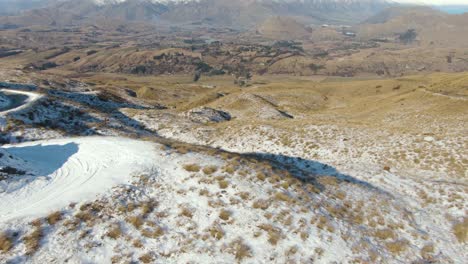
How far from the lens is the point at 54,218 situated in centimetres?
1627

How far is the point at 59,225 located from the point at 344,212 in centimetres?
1616

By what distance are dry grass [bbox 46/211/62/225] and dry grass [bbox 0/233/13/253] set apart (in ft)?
6.04

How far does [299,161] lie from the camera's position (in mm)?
31641

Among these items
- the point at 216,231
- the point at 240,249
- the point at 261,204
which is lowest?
the point at 240,249

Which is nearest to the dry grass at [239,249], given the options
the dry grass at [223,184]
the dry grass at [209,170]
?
the dry grass at [223,184]

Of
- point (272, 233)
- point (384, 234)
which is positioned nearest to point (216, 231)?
point (272, 233)

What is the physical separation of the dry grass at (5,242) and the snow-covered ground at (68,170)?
6.34ft

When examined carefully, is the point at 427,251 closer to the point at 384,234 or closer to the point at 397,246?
the point at 397,246

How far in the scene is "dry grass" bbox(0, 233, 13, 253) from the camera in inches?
544

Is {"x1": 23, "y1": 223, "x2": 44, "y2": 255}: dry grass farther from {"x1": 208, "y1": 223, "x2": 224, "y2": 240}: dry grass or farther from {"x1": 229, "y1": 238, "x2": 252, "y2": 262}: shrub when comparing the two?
{"x1": 229, "y1": 238, "x2": 252, "y2": 262}: shrub

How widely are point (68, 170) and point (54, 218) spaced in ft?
25.7

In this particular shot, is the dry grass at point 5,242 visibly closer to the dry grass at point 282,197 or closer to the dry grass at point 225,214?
the dry grass at point 225,214

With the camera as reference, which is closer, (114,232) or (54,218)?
(114,232)

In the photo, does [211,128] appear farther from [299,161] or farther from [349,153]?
[349,153]
